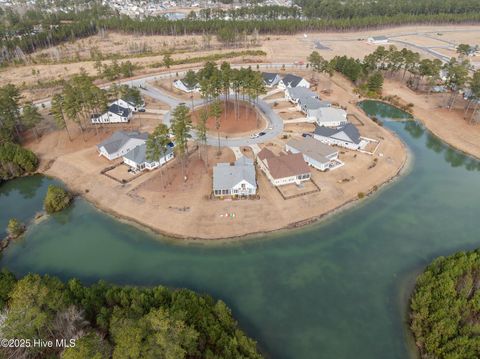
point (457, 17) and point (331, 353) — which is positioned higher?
point (457, 17)

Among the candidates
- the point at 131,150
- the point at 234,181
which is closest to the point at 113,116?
the point at 131,150

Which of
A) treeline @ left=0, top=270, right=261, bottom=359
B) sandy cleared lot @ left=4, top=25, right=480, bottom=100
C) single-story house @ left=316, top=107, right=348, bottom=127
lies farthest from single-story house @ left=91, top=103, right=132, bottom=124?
treeline @ left=0, top=270, right=261, bottom=359

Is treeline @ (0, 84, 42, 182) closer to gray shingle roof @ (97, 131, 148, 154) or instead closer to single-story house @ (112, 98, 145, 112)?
gray shingle roof @ (97, 131, 148, 154)

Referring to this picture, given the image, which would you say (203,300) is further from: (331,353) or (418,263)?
(418,263)

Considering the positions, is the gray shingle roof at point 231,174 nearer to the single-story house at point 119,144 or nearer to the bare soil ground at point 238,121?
the bare soil ground at point 238,121

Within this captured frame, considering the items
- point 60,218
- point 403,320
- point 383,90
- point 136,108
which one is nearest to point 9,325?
point 60,218

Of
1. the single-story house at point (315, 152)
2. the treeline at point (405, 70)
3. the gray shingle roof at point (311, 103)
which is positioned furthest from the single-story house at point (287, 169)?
the treeline at point (405, 70)

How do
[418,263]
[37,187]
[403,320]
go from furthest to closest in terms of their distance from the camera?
[37,187]
[418,263]
[403,320]
